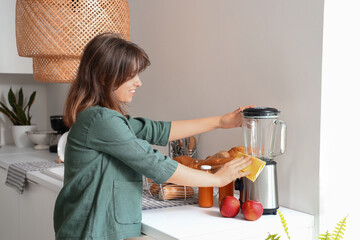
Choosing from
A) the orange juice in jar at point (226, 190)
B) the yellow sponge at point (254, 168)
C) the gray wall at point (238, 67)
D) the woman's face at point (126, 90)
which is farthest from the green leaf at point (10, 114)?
the yellow sponge at point (254, 168)

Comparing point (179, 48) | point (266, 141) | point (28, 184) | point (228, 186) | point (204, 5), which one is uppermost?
point (204, 5)

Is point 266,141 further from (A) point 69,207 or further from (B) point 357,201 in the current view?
(A) point 69,207

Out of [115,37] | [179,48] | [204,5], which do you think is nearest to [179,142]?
[179,48]

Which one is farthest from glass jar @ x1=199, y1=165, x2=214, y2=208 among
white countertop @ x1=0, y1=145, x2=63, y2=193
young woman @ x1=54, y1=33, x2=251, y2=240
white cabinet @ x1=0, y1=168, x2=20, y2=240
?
white cabinet @ x1=0, y1=168, x2=20, y2=240

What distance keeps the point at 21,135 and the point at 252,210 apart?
2050 millimetres

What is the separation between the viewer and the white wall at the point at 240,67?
4.73ft

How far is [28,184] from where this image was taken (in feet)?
7.07

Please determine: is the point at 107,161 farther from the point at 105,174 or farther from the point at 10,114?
the point at 10,114

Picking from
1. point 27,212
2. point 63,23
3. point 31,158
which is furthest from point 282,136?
point 31,158

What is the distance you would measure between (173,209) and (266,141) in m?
0.36

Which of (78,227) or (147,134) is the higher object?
(147,134)

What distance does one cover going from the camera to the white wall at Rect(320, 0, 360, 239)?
4.61 ft

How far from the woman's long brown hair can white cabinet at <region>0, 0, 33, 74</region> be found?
5.19 ft

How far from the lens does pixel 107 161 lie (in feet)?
4.30
